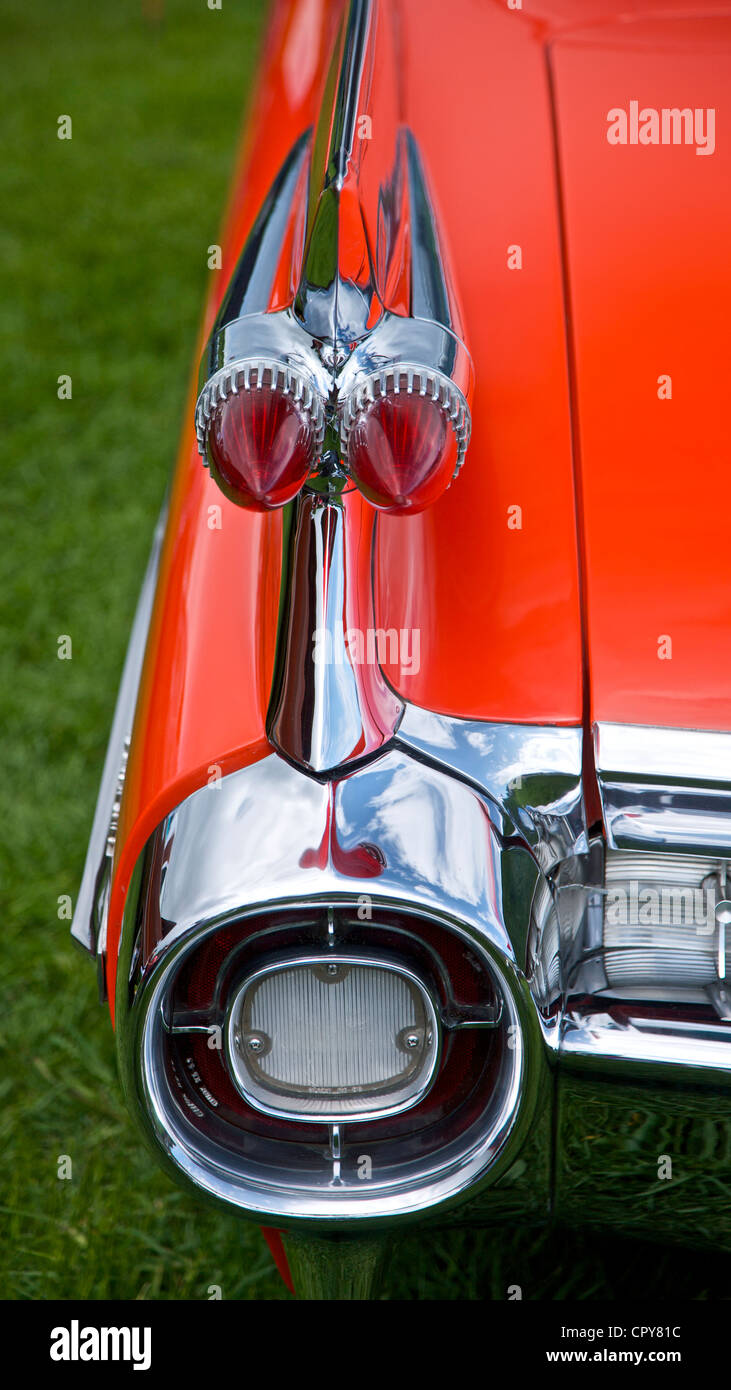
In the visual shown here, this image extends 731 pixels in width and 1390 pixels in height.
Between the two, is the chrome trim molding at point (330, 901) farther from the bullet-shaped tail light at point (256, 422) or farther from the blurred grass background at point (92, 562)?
the bullet-shaped tail light at point (256, 422)

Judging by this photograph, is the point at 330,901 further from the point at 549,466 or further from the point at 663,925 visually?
the point at 549,466

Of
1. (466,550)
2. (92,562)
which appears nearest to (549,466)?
(466,550)

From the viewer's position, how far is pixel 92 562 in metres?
3.50

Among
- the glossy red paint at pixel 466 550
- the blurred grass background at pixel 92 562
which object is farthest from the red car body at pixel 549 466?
the blurred grass background at pixel 92 562

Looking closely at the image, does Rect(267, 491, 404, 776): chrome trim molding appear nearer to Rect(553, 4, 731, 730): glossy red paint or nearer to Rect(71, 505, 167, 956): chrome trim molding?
Rect(553, 4, 731, 730): glossy red paint

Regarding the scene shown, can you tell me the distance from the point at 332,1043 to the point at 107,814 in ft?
1.77

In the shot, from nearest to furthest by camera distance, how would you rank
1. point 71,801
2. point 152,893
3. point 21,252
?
point 152,893, point 71,801, point 21,252

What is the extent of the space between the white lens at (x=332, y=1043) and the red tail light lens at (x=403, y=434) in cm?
47

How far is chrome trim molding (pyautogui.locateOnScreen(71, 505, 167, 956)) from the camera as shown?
5.01 feet

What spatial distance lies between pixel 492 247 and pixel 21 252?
3685 millimetres

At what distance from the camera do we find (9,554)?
3529mm

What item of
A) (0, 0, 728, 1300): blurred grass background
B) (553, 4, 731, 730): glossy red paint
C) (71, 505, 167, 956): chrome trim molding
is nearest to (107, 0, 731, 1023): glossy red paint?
(553, 4, 731, 730): glossy red paint

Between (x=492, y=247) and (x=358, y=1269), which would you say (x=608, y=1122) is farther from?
(x=492, y=247)
